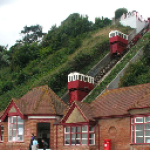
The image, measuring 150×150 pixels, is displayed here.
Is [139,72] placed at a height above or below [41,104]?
above

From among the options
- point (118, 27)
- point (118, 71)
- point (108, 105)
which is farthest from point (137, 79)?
point (118, 27)

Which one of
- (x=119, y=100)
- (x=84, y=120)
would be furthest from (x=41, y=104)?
(x=119, y=100)

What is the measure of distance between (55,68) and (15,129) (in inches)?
1169

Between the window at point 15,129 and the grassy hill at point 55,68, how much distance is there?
56.6 feet

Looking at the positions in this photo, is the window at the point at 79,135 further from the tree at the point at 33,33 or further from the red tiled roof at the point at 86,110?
the tree at the point at 33,33

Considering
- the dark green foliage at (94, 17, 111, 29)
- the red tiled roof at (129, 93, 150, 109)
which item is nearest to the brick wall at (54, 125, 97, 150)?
the red tiled roof at (129, 93, 150, 109)

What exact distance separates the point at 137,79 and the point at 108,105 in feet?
50.4

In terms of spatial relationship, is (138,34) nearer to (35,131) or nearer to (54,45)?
(54,45)

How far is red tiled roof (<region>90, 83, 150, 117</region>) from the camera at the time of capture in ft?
90.8

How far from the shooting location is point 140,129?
25.9 m

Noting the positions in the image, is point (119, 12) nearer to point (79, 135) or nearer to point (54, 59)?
point (54, 59)

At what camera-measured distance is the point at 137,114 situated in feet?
84.8

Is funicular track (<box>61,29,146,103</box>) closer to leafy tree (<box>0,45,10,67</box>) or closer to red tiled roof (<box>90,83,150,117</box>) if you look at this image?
red tiled roof (<box>90,83,150,117</box>)

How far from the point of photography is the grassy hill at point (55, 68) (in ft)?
179
